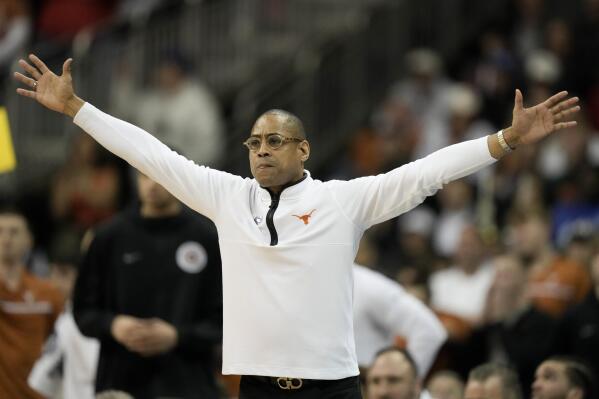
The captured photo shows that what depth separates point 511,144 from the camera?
698 cm

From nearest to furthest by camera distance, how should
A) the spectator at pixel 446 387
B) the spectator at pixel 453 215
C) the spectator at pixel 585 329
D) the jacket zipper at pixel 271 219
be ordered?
the jacket zipper at pixel 271 219, the spectator at pixel 446 387, the spectator at pixel 585 329, the spectator at pixel 453 215

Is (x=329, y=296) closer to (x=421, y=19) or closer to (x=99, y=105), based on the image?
(x=99, y=105)

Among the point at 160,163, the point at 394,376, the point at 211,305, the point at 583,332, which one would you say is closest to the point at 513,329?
the point at 583,332

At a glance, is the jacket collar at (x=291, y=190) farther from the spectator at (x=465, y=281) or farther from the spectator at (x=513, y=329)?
the spectator at (x=465, y=281)

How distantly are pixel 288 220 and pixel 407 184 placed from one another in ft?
1.98

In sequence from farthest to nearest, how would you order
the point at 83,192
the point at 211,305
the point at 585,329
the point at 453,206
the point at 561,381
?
the point at 83,192, the point at 453,206, the point at 585,329, the point at 211,305, the point at 561,381

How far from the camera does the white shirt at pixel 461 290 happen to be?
41.7 ft

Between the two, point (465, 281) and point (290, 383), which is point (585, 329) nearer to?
point (465, 281)

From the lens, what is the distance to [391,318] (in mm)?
10234

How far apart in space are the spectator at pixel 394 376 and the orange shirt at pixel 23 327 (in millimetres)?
2403

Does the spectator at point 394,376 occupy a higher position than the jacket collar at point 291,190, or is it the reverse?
the jacket collar at point 291,190

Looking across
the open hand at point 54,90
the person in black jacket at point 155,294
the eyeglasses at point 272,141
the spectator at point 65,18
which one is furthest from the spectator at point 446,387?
the spectator at point 65,18

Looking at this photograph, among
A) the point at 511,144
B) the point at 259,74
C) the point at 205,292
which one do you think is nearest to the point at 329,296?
the point at 511,144

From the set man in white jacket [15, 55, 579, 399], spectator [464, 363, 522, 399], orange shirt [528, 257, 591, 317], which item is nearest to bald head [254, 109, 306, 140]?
man in white jacket [15, 55, 579, 399]
